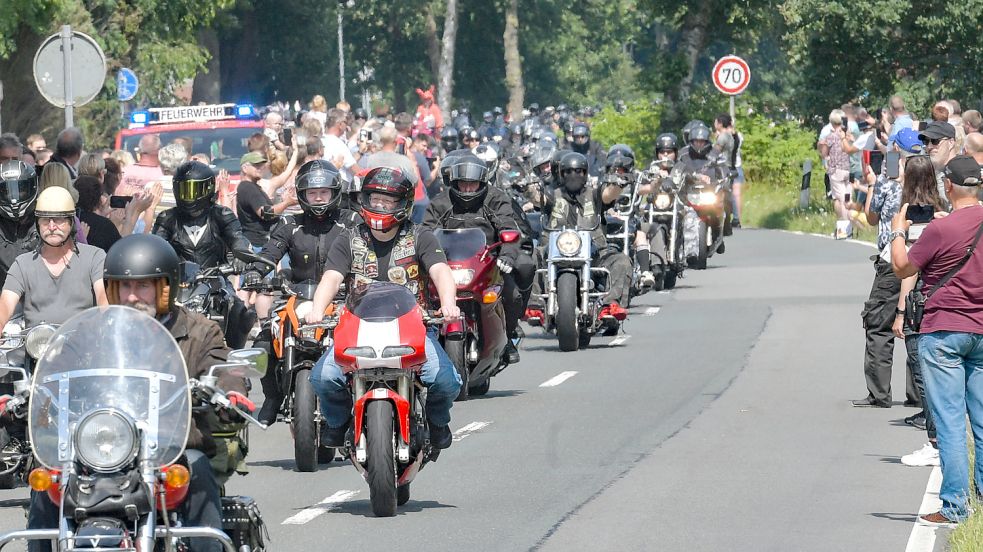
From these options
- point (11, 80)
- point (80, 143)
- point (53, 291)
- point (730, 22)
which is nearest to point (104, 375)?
point (53, 291)

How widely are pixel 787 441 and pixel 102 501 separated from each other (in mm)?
6977

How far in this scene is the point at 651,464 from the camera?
11.2 m

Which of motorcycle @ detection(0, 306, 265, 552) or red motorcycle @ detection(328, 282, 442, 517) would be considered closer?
motorcycle @ detection(0, 306, 265, 552)

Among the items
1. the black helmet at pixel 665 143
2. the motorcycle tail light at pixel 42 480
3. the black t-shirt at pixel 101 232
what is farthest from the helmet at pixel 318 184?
the black helmet at pixel 665 143

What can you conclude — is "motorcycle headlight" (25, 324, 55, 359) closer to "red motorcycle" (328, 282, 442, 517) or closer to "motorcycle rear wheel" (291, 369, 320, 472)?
"red motorcycle" (328, 282, 442, 517)

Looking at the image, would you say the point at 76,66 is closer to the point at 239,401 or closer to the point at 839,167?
the point at 239,401

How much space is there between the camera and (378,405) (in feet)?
30.2

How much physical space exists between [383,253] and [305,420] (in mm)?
992

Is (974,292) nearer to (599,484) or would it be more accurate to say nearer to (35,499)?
(599,484)

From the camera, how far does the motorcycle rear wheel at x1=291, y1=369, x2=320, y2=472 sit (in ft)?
35.5

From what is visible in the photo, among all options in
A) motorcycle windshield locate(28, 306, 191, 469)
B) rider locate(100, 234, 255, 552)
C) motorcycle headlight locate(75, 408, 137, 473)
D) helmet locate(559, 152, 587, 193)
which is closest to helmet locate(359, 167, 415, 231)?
rider locate(100, 234, 255, 552)

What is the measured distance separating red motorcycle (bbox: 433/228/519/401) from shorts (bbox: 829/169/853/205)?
667 inches

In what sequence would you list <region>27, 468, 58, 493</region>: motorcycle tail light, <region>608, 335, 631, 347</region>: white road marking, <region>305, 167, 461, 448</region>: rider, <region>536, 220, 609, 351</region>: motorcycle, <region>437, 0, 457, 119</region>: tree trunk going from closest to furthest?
<region>27, 468, 58, 493</region>: motorcycle tail light < <region>305, 167, 461, 448</region>: rider < <region>536, 220, 609, 351</region>: motorcycle < <region>608, 335, 631, 347</region>: white road marking < <region>437, 0, 457, 119</region>: tree trunk

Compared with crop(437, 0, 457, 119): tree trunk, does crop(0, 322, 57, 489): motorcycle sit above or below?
below
